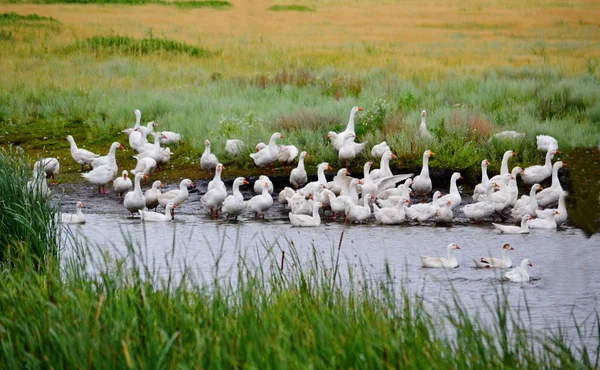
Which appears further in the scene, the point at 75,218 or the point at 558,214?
the point at 75,218

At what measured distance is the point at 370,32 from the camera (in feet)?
56.5

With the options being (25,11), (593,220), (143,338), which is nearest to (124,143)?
(25,11)

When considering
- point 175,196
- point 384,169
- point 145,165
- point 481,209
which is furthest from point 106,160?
point 481,209

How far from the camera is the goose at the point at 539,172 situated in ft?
32.0

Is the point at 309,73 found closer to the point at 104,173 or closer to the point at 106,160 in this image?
the point at 106,160

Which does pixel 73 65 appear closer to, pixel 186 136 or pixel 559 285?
pixel 186 136

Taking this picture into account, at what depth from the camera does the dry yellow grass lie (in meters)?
15.1

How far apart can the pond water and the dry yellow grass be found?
7.20 metres

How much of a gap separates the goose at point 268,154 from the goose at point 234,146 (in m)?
0.67

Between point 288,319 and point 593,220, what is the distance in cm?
595

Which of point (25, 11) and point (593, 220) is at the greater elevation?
point (25, 11)

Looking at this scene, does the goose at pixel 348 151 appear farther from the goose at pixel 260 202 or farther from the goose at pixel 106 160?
the goose at pixel 106 160

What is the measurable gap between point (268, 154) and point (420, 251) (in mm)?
3142

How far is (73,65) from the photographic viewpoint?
16531 mm
